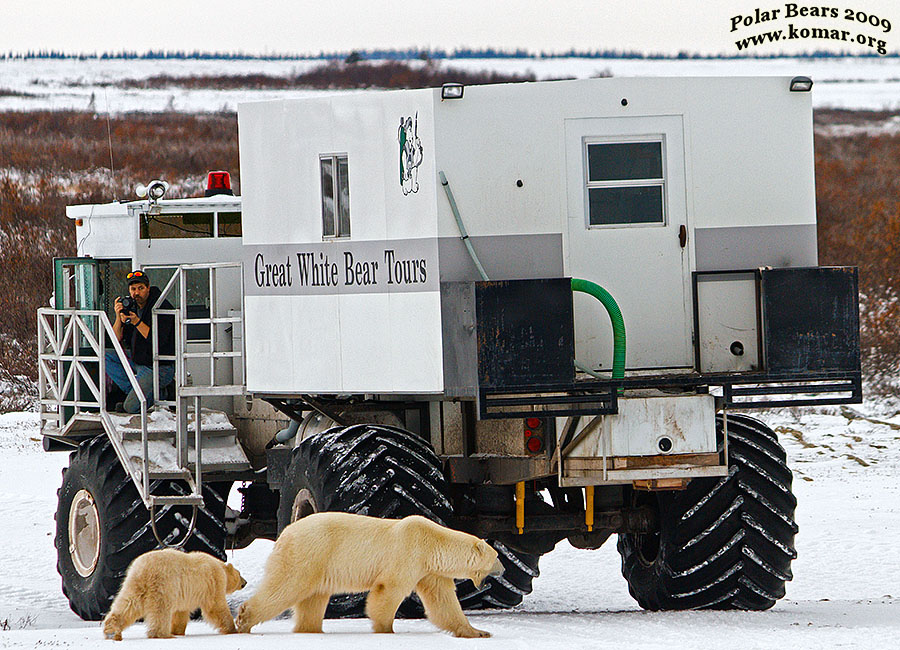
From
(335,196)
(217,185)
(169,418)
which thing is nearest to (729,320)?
(335,196)

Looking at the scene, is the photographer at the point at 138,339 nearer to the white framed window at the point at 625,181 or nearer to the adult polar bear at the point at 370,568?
the adult polar bear at the point at 370,568

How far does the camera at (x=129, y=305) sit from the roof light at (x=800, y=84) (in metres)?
5.42

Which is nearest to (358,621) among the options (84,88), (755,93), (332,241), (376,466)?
(376,466)

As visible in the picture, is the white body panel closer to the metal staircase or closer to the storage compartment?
the storage compartment

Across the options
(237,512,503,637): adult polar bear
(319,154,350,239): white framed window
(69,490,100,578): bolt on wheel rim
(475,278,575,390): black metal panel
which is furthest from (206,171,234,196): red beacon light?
(237,512,503,637): adult polar bear

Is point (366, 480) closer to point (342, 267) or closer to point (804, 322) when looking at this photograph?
point (342, 267)

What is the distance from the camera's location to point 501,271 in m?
9.37

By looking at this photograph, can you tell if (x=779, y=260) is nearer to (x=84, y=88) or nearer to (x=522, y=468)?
(x=522, y=468)

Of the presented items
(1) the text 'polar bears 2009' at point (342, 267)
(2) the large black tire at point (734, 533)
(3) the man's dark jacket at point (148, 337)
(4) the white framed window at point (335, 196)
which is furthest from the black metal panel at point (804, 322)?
(3) the man's dark jacket at point (148, 337)

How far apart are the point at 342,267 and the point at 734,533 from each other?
3.12 metres

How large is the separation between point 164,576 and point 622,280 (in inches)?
130

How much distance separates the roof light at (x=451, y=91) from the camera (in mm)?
9250

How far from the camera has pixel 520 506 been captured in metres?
10.0

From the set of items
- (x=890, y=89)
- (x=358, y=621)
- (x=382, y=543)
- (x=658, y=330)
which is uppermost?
(x=890, y=89)
